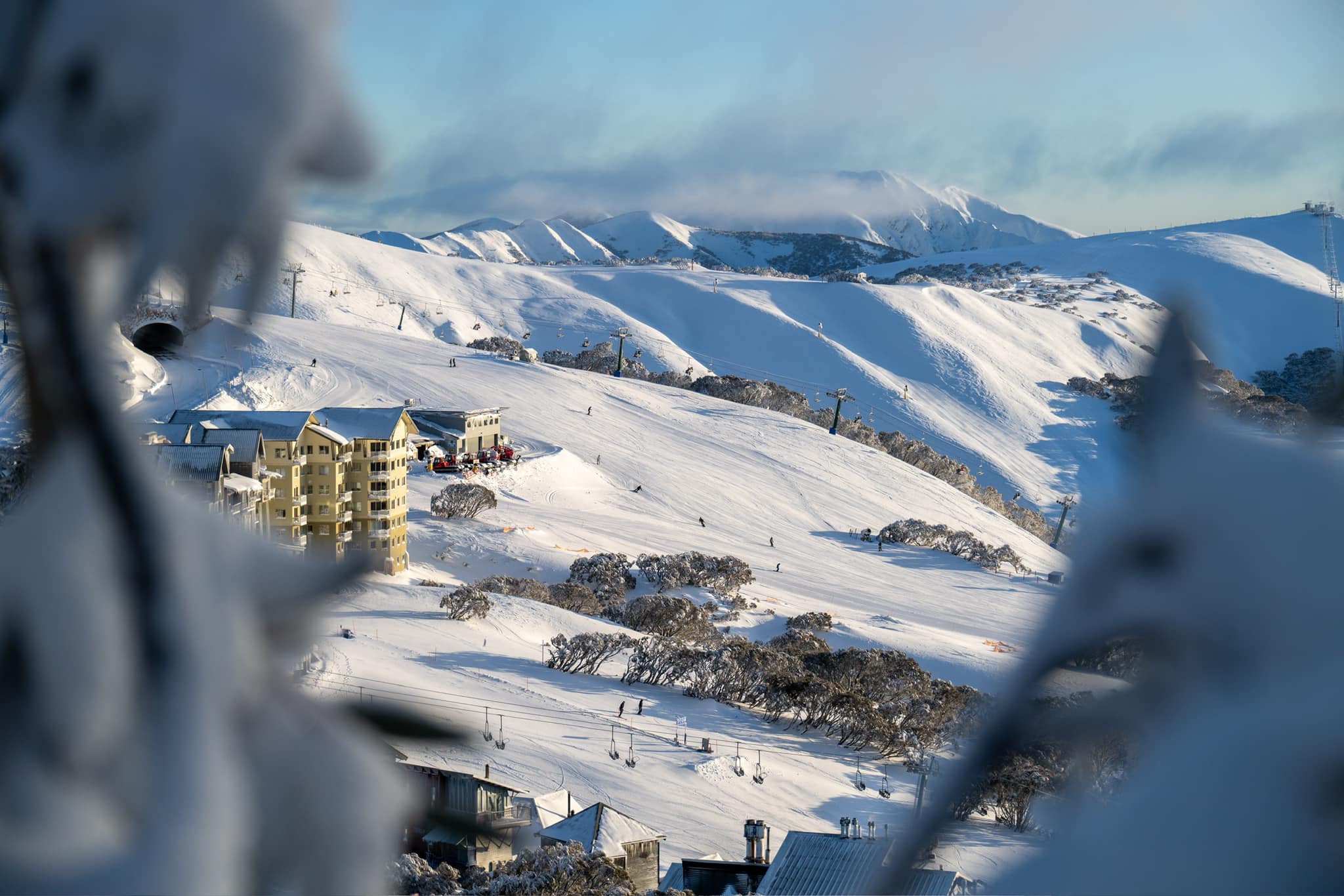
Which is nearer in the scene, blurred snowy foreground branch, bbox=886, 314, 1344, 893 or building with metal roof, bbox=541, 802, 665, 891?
blurred snowy foreground branch, bbox=886, 314, 1344, 893

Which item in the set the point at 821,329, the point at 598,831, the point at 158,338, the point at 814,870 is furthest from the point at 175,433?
the point at 821,329

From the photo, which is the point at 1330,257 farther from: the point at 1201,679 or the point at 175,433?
the point at 175,433

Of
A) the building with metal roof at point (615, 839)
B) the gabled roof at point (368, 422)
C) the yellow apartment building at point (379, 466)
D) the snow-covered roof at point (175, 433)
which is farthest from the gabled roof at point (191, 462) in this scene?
the gabled roof at point (368, 422)

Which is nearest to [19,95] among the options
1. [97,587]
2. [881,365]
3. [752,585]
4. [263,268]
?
[263,268]

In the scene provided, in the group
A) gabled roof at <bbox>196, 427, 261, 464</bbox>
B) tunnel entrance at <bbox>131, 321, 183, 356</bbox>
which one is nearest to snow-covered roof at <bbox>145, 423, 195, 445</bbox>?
gabled roof at <bbox>196, 427, 261, 464</bbox>

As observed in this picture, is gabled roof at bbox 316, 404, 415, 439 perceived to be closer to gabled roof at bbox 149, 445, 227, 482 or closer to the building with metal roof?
the building with metal roof

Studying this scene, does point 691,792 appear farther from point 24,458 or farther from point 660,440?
point 660,440
